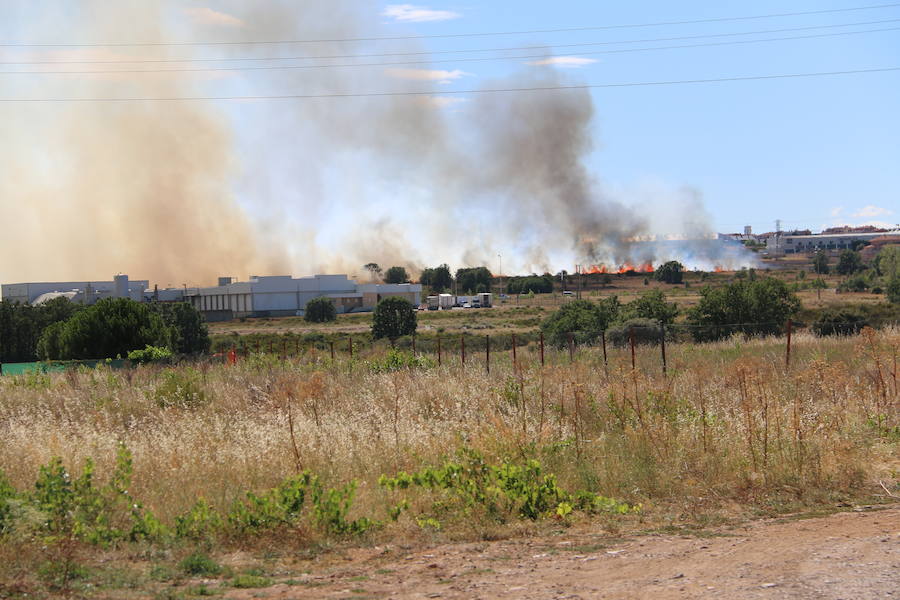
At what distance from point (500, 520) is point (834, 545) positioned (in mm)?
2998

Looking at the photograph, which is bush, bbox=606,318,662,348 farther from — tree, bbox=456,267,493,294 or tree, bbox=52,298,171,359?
tree, bbox=456,267,493,294

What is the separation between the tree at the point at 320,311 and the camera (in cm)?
9784

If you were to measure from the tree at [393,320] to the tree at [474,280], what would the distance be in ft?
248

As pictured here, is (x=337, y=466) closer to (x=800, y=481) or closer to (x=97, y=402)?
(x=800, y=481)

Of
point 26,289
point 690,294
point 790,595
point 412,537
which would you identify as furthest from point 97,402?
point 26,289

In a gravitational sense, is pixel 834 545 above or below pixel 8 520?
below

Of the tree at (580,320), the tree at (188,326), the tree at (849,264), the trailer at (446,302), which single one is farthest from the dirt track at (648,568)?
the tree at (849,264)

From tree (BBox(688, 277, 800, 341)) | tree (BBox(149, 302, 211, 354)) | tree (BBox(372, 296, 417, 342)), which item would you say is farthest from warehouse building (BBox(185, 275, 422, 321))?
tree (BBox(688, 277, 800, 341))

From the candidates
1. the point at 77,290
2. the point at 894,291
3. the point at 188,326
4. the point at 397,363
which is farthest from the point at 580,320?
the point at 77,290

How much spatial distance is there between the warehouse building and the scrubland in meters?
94.4

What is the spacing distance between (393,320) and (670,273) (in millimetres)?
70979

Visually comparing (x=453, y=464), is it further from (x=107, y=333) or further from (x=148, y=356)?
(x=107, y=333)

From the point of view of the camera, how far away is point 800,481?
9.67m

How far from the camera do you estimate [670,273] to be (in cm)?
12825
